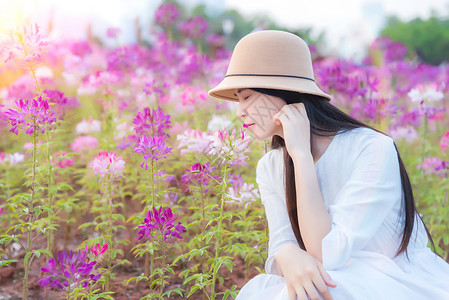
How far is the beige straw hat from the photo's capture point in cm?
157

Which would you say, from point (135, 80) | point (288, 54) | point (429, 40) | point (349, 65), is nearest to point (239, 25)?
point (429, 40)

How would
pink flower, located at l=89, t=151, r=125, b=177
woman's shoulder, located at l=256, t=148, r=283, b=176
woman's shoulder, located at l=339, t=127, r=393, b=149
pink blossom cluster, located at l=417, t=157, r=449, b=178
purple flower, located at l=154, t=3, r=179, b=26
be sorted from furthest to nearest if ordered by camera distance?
purple flower, located at l=154, t=3, r=179, b=26, pink blossom cluster, located at l=417, t=157, r=449, b=178, pink flower, located at l=89, t=151, r=125, b=177, woman's shoulder, located at l=256, t=148, r=283, b=176, woman's shoulder, located at l=339, t=127, r=393, b=149

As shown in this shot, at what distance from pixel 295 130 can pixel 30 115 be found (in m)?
1.02

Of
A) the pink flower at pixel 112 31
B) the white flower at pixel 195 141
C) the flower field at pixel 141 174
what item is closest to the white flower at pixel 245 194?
the flower field at pixel 141 174

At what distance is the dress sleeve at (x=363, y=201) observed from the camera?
1367mm

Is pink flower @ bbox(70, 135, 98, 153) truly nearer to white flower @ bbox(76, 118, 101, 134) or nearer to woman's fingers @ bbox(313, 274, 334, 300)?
white flower @ bbox(76, 118, 101, 134)

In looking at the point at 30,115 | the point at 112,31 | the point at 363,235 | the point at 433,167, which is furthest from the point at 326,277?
the point at 112,31

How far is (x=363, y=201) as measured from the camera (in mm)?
1416

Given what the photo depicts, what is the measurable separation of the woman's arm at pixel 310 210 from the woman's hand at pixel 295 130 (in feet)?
0.10

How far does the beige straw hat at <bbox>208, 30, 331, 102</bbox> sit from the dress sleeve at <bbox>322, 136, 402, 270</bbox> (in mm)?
270

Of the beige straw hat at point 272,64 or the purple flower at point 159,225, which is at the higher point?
the beige straw hat at point 272,64

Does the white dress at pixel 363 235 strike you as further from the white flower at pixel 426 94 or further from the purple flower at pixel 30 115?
the white flower at pixel 426 94

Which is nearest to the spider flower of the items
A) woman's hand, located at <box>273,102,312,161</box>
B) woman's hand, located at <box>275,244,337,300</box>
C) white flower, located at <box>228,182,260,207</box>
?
woman's hand, located at <box>273,102,312,161</box>

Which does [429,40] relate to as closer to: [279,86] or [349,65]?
[349,65]
